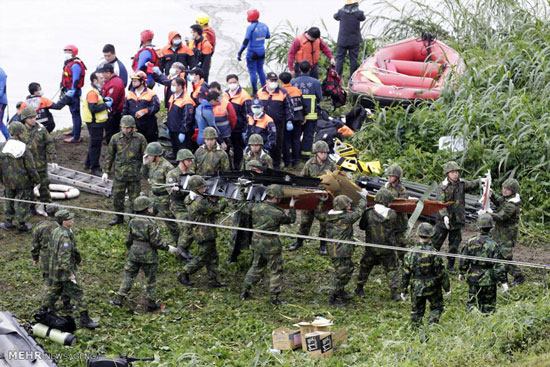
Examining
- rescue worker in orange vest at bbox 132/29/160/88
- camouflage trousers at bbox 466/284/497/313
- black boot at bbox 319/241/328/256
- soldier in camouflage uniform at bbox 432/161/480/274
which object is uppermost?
rescue worker in orange vest at bbox 132/29/160/88

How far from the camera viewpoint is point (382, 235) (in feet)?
35.2

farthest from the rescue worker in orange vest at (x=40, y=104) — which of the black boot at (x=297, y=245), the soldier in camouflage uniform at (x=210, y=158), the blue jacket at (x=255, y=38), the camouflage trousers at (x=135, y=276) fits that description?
the black boot at (x=297, y=245)

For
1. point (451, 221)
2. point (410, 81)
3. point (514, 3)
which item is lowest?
point (451, 221)

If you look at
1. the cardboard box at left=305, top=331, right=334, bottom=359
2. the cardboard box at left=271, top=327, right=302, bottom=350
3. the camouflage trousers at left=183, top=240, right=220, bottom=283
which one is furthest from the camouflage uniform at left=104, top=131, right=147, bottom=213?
the cardboard box at left=305, top=331, right=334, bottom=359

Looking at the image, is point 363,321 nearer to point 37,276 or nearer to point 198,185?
point 198,185

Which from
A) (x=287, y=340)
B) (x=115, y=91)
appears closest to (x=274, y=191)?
(x=287, y=340)

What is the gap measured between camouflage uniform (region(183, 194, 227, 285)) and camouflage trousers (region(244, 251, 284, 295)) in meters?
0.59

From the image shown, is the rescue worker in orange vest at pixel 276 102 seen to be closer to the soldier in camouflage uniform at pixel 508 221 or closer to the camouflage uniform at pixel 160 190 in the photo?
the camouflage uniform at pixel 160 190

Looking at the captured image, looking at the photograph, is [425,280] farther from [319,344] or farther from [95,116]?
[95,116]

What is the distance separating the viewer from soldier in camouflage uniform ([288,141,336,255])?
39.2ft

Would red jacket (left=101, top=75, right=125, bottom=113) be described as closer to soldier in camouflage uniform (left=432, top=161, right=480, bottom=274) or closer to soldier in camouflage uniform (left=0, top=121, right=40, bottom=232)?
soldier in camouflage uniform (left=0, top=121, right=40, bottom=232)

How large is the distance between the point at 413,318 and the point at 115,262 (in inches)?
164

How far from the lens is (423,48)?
58.7 feet

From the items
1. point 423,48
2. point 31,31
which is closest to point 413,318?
point 423,48
